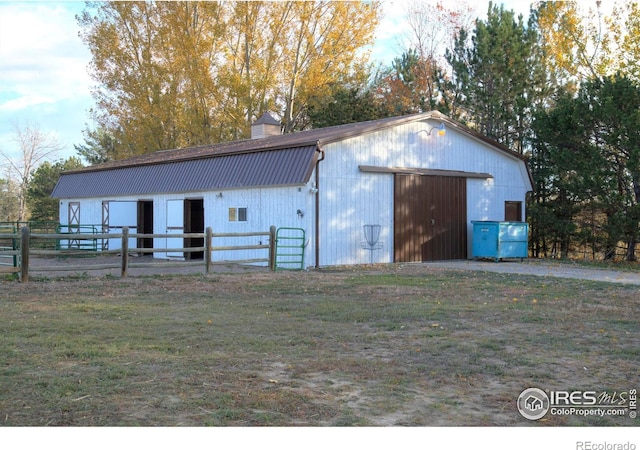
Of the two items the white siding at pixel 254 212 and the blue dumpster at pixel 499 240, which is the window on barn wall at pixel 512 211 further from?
the white siding at pixel 254 212

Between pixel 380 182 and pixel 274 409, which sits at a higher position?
pixel 380 182

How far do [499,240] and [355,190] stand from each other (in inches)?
183

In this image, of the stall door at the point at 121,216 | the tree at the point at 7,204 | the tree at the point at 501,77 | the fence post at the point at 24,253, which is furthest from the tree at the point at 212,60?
the tree at the point at 7,204

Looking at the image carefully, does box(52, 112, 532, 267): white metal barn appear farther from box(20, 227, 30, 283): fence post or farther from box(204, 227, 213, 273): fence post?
box(20, 227, 30, 283): fence post

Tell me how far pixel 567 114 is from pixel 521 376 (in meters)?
17.4

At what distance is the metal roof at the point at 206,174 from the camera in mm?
17422

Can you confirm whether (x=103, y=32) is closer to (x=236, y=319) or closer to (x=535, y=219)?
(x=535, y=219)

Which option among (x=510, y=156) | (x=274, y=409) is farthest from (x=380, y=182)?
(x=274, y=409)

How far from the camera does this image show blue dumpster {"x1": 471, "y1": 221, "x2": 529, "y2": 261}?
19688 millimetres

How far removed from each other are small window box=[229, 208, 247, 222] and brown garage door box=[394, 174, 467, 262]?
4.26 metres

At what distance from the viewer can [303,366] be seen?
20.7 ft

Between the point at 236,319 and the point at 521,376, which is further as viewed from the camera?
the point at 236,319

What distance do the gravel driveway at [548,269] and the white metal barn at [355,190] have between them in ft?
4.86

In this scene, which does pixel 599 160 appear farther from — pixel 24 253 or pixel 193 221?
pixel 24 253
